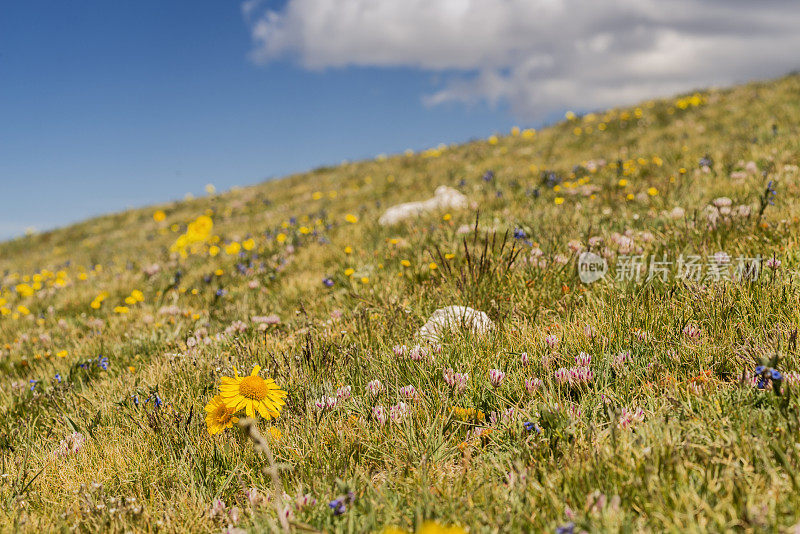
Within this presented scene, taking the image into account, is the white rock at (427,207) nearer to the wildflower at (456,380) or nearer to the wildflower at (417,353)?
the wildflower at (417,353)

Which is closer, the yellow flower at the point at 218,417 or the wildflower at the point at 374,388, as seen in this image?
the yellow flower at the point at 218,417

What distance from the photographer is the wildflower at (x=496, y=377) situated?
2861 millimetres

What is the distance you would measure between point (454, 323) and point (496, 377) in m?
0.77

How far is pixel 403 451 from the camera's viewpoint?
248cm

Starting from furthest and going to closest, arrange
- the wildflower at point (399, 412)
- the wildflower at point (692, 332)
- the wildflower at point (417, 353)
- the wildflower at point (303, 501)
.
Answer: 1. the wildflower at point (417, 353)
2. the wildflower at point (692, 332)
3. the wildflower at point (399, 412)
4. the wildflower at point (303, 501)

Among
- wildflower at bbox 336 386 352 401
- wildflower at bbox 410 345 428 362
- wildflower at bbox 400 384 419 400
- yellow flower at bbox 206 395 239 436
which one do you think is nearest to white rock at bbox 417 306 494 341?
wildflower at bbox 410 345 428 362

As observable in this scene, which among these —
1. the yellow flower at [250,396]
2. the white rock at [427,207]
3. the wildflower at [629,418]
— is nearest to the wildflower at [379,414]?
the yellow flower at [250,396]

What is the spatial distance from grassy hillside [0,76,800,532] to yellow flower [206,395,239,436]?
72 mm

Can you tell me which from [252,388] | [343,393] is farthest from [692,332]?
[252,388]

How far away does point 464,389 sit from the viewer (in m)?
2.92

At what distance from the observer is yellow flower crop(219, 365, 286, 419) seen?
274 centimetres

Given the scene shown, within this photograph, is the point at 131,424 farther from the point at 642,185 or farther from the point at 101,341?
the point at 642,185

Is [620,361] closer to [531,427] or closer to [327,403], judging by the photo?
[531,427]

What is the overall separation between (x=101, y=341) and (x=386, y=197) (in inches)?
323
